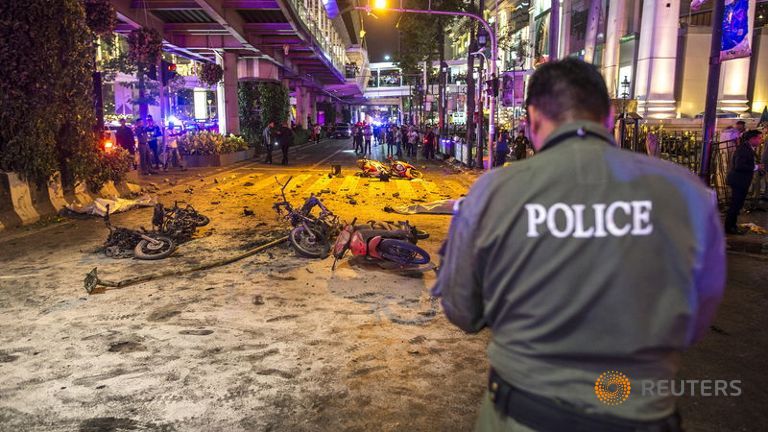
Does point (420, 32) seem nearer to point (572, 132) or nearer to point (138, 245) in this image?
point (138, 245)

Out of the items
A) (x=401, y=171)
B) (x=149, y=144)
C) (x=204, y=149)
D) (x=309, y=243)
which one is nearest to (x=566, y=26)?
(x=401, y=171)

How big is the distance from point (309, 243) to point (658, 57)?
932 inches

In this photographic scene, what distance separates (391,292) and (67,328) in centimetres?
345

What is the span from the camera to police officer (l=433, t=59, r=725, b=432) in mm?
1562

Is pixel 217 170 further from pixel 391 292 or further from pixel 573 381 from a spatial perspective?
pixel 573 381

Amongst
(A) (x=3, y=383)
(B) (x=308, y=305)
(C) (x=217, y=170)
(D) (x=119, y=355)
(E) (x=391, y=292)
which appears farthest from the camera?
(C) (x=217, y=170)

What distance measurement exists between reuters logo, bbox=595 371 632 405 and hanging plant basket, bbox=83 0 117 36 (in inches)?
562

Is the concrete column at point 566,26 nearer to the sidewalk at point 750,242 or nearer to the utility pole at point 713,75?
the utility pole at point 713,75

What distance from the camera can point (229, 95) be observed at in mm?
28875

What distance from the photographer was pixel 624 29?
2973 centimetres

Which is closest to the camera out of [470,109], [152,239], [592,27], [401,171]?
[152,239]

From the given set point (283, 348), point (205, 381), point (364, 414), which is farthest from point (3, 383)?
point (364, 414)

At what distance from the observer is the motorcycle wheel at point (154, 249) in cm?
816

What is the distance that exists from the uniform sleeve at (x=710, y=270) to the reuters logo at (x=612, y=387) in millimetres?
286
